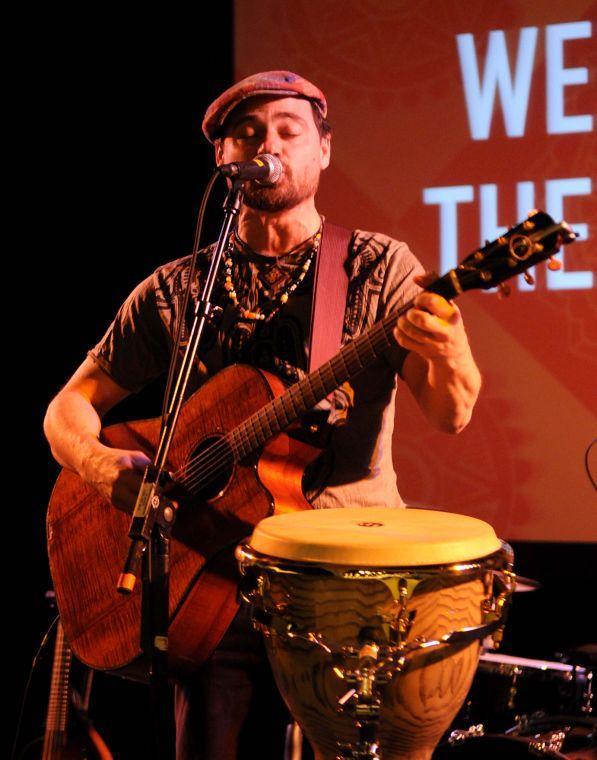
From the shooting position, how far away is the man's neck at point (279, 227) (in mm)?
2496

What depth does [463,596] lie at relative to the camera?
1.62 meters

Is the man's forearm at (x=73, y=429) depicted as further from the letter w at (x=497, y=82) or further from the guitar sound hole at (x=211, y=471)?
the letter w at (x=497, y=82)

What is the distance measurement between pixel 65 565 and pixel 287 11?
2.56m

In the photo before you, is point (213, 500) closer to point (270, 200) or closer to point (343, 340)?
point (343, 340)

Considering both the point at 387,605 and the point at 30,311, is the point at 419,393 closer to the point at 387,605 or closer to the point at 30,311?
the point at 387,605

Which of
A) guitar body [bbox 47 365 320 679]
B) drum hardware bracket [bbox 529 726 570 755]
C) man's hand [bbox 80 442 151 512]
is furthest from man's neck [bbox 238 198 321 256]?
drum hardware bracket [bbox 529 726 570 755]

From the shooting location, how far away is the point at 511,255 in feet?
5.71

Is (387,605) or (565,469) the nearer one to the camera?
(387,605)

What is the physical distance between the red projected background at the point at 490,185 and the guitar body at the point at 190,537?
150 cm

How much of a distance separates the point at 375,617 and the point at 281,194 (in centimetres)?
128

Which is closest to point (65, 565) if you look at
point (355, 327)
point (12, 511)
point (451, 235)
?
point (355, 327)

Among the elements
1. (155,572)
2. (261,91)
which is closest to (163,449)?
(155,572)

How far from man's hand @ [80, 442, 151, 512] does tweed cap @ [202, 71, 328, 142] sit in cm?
98

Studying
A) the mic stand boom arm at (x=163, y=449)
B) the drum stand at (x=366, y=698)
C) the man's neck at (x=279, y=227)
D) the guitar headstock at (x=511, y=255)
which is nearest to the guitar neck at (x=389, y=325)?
the guitar headstock at (x=511, y=255)
